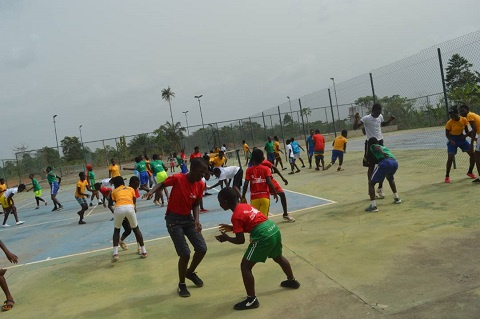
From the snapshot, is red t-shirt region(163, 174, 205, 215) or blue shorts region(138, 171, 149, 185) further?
blue shorts region(138, 171, 149, 185)

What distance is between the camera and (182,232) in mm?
5371

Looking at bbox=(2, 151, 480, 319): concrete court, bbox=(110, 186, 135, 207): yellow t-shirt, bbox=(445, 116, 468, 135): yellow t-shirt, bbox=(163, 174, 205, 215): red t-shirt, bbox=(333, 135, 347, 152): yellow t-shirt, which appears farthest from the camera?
bbox=(333, 135, 347, 152): yellow t-shirt

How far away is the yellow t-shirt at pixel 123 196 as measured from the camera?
7418mm

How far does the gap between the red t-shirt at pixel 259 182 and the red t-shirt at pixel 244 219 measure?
8.12 ft

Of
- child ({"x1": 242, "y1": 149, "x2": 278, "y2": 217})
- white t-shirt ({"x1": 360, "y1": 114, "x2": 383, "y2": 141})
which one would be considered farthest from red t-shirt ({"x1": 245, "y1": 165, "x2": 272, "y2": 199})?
white t-shirt ({"x1": 360, "y1": 114, "x2": 383, "y2": 141})

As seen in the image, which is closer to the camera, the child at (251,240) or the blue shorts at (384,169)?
the child at (251,240)

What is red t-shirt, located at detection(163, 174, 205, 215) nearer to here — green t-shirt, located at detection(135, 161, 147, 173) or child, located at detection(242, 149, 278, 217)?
child, located at detection(242, 149, 278, 217)

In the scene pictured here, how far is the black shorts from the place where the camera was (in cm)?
525

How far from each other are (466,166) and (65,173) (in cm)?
3535

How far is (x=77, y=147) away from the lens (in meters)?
38.0

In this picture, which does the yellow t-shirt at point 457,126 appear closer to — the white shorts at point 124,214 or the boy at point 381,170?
the boy at point 381,170

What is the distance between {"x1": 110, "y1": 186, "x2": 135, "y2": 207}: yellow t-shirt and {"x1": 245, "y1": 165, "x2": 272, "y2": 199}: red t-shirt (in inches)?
91.5

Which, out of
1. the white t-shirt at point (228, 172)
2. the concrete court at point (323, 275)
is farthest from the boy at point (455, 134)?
the white t-shirt at point (228, 172)

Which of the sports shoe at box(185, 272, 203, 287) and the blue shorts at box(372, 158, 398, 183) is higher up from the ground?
the blue shorts at box(372, 158, 398, 183)
